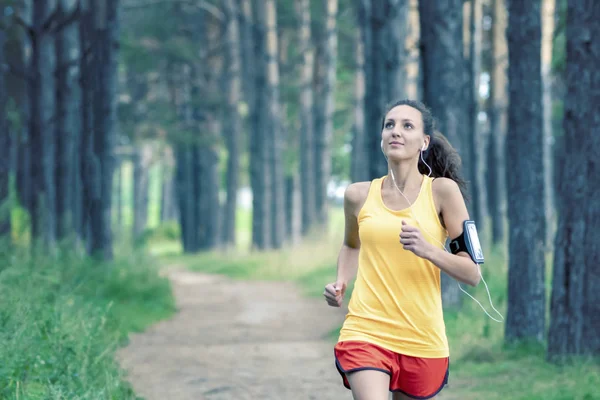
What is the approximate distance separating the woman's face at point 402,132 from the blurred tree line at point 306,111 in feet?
14.1

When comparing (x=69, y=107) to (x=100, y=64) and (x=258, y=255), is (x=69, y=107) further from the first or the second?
(x=258, y=255)

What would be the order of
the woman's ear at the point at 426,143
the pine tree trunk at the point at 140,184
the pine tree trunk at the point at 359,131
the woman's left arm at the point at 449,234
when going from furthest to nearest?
the pine tree trunk at the point at 140,184, the pine tree trunk at the point at 359,131, the woman's ear at the point at 426,143, the woman's left arm at the point at 449,234

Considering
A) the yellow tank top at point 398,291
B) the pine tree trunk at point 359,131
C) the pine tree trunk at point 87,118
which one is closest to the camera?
the yellow tank top at point 398,291

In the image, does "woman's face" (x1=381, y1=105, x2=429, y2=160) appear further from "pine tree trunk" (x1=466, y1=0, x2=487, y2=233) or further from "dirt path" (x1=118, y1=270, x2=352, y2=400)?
"pine tree trunk" (x1=466, y1=0, x2=487, y2=233)

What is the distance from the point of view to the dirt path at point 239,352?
28.7 feet

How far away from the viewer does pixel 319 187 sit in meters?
32.3

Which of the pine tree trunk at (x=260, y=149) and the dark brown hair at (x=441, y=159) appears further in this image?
the pine tree trunk at (x=260, y=149)

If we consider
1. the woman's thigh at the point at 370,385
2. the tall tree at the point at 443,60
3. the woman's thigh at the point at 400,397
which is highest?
the tall tree at the point at 443,60

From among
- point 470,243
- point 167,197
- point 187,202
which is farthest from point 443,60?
point 167,197

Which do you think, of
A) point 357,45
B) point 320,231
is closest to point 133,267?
point 320,231

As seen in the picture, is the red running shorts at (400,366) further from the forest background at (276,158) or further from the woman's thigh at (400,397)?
the forest background at (276,158)

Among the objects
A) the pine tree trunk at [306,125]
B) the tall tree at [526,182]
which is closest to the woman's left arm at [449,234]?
the tall tree at [526,182]

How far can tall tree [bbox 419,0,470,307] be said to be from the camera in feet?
41.2

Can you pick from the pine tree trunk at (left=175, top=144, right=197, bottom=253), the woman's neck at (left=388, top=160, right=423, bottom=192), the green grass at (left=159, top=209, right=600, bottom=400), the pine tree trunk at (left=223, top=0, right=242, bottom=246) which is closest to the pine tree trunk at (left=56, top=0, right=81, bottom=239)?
the green grass at (left=159, top=209, right=600, bottom=400)
